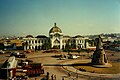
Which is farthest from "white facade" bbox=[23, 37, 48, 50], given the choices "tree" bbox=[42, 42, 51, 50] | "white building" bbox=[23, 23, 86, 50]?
"tree" bbox=[42, 42, 51, 50]

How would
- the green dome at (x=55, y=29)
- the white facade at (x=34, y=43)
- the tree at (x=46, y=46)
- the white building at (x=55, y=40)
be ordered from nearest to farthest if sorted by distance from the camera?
1. the tree at (x=46, y=46)
2. the white facade at (x=34, y=43)
3. the white building at (x=55, y=40)
4. the green dome at (x=55, y=29)

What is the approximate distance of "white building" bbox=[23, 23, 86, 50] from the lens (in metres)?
77.0

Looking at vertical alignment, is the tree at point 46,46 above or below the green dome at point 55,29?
below

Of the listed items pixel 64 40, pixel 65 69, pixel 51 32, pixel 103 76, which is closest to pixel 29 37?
pixel 51 32

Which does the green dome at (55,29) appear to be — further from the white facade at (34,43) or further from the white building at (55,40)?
the white facade at (34,43)

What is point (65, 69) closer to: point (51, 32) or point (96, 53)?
point (96, 53)

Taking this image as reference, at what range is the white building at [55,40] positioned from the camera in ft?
253

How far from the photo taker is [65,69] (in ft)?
114

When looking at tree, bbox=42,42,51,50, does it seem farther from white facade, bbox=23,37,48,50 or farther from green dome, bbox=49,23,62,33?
green dome, bbox=49,23,62,33

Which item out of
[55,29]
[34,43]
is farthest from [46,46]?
[55,29]

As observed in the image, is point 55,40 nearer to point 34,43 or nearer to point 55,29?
point 55,29

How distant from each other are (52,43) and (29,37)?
9.16 m

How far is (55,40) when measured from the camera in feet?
254

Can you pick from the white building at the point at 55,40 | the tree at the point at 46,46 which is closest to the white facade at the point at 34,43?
the white building at the point at 55,40
